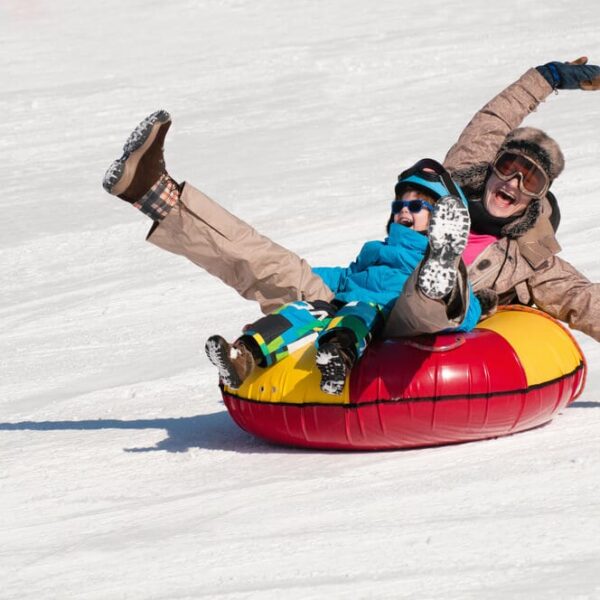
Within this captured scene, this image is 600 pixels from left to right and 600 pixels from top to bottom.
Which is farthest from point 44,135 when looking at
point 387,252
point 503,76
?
point 387,252

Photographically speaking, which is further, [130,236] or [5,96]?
[5,96]

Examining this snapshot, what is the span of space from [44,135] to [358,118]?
255 centimetres

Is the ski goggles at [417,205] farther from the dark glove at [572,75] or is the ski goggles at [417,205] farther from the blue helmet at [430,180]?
the dark glove at [572,75]

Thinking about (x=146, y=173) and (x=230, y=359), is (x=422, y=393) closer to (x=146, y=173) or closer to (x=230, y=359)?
(x=230, y=359)

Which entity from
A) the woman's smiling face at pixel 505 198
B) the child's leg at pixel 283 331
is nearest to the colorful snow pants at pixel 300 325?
the child's leg at pixel 283 331

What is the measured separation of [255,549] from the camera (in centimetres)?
312

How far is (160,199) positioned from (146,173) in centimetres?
10

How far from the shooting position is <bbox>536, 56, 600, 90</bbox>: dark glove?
4.85 meters

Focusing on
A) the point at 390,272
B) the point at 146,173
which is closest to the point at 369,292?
the point at 390,272

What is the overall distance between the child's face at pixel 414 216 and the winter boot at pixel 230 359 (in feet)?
2.27

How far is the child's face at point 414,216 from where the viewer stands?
13.9ft

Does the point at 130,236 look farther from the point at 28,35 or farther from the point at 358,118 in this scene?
the point at 28,35

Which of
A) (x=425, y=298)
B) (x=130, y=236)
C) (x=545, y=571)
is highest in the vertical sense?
(x=425, y=298)

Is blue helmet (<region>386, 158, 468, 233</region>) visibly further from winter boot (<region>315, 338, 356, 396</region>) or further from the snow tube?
winter boot (<region>315, 338, 356, 396</region>)
